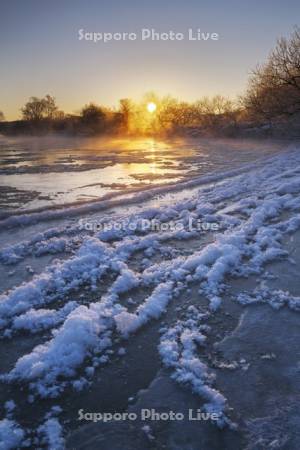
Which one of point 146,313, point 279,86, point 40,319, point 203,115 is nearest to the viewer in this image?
point 40,319

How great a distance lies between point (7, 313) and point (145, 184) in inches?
337

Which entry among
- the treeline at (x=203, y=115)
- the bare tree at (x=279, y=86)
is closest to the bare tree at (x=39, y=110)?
the treeline at (x=203, y=115)

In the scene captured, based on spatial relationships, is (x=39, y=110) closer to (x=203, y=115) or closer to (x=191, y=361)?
(x=203, y=115)

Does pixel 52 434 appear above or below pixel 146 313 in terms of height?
below

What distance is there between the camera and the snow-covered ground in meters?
2.62

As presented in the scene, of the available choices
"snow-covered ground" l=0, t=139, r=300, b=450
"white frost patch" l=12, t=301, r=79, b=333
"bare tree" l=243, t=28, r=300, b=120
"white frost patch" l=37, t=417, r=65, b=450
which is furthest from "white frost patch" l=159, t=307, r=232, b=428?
"bare tree" l=243, t=28, r=300, b=120

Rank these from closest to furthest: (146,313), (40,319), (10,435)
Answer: (10,435), (40,319), (146,313)

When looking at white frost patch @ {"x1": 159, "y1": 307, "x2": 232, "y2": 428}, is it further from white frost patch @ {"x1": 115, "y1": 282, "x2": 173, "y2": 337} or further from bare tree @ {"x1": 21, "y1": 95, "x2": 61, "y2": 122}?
bare tree @ {"x1": 21, "y1": 95, "x2": 61, "y2": 122}

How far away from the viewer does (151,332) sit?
373 centimetres

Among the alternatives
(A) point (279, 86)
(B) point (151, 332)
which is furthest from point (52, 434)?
(A) point (279, 86)

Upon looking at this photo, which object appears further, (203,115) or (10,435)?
(203,115)

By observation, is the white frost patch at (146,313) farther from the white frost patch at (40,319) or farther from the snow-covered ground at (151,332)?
the white frost patch at (40,319)

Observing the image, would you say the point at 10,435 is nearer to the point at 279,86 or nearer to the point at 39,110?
the point at 279,86

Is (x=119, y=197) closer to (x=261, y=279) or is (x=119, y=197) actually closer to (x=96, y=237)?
(x=96, y=237)
